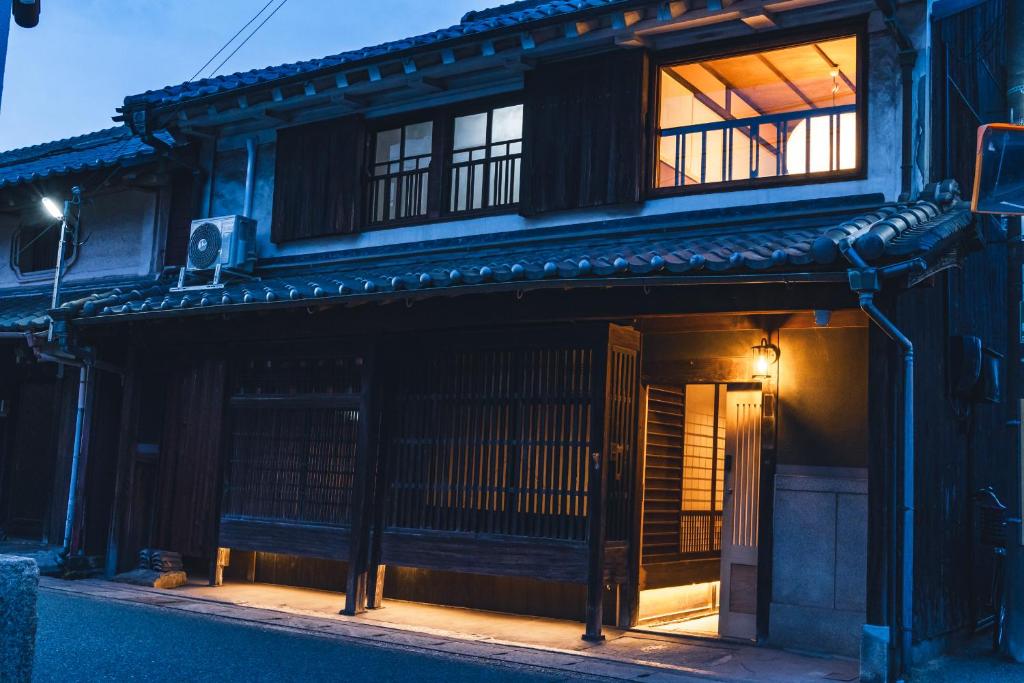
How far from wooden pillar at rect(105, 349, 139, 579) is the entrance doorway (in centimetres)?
702

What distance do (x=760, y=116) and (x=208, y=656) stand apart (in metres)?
7.65

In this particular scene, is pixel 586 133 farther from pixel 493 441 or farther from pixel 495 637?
pixel 495 637

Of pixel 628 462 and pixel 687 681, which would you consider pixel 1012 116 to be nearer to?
pixel 628 462

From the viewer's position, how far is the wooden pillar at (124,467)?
528 inches

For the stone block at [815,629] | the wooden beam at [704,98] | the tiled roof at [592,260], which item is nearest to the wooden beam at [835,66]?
the wooden beam at [704,98]

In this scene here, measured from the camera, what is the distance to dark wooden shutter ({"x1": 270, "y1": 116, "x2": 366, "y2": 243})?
13398mm

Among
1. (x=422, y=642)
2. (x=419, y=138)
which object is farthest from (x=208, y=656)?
(x=419, y=138)

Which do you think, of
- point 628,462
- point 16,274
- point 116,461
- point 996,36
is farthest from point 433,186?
point 16,274

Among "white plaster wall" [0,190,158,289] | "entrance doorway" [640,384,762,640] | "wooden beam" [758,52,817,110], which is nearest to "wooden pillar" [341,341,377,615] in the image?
"entrance doorway" [640,384,762,640]

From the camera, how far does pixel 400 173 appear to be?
43.3 feet

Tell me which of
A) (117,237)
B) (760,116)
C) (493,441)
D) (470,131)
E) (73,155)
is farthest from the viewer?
(73,155)

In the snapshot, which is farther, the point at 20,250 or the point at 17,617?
the point at 20,250

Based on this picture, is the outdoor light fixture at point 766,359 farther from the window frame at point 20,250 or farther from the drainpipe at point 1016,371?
the window frame at point 20,250

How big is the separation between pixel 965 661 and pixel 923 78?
5.67 meters
